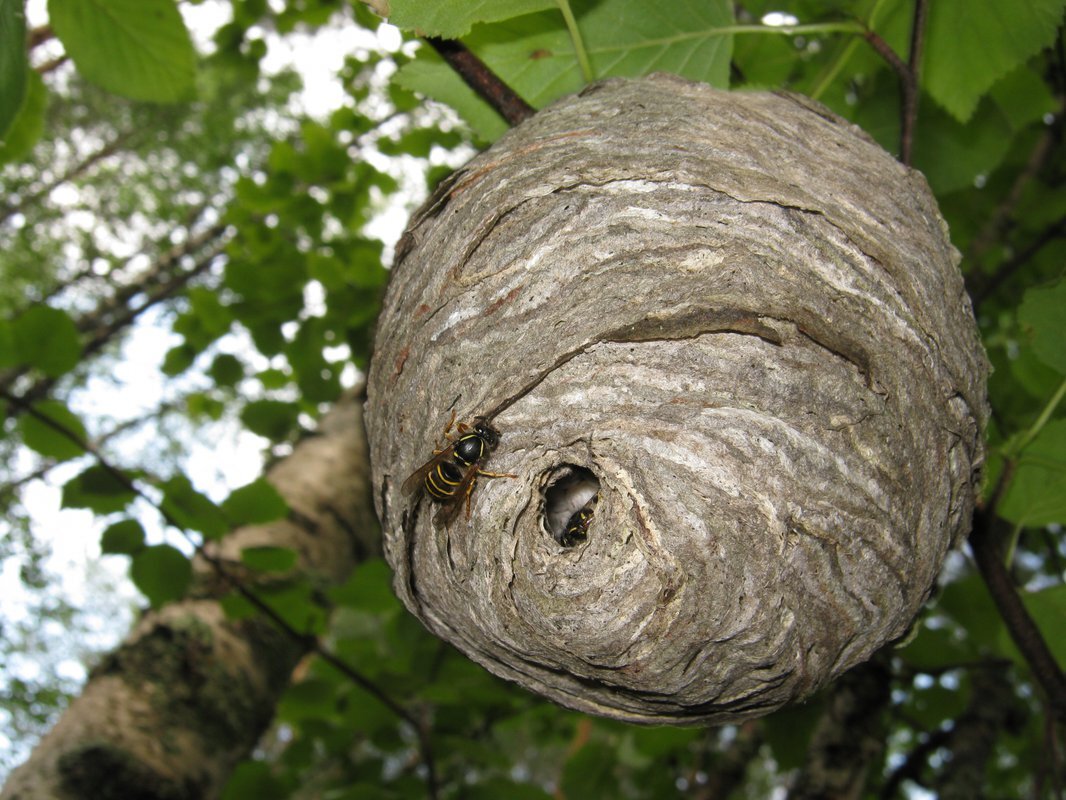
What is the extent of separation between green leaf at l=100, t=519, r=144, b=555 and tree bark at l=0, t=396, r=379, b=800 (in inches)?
15.1

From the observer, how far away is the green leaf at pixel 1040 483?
1.87 meters

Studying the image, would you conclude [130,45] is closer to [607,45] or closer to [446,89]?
[446,89]

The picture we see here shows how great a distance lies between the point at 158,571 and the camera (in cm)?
229

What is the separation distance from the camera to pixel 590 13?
5.95 feet

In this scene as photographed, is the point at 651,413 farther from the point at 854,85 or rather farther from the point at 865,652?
the point at 854,85

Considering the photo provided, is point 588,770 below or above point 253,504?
below

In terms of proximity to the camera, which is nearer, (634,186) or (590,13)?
(634,186)

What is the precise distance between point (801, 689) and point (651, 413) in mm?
564

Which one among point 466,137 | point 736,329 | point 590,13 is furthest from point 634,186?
point 466,137

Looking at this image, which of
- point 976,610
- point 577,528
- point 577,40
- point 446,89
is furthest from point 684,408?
point 976,610

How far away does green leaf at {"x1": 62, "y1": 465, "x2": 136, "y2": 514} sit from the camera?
2.31 metres

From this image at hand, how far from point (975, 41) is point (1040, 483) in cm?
112

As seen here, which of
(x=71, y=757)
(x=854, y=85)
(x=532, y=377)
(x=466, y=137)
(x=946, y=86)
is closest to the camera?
(x=532, y=377)

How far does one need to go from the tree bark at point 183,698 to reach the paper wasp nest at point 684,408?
4.85 feet
